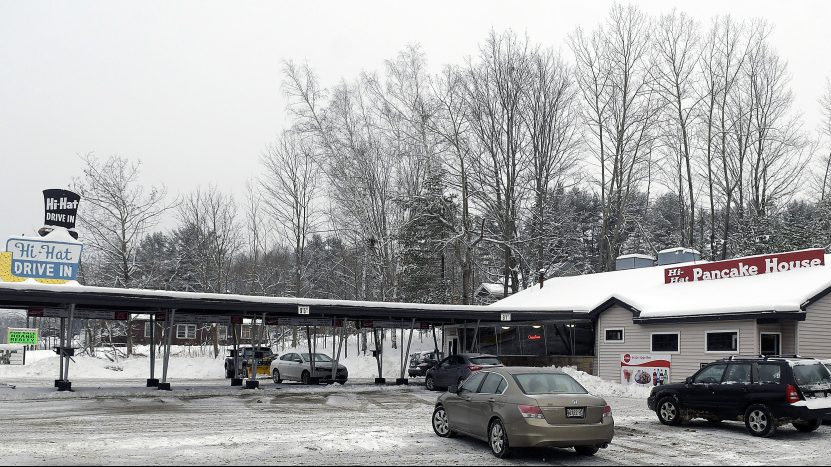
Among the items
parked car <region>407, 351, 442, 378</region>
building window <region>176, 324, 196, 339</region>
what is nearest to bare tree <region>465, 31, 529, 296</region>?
parked car <region>407, 351, 442, 378</region>

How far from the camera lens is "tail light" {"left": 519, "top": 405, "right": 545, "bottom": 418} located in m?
10.5

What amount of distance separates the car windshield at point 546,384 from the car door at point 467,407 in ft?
3.36

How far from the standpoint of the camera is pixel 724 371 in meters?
14.5

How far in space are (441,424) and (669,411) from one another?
5436 mm

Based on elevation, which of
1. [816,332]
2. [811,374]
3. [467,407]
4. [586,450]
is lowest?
[586,450]

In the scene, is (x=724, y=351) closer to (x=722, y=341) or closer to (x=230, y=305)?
(x=722, y=341)

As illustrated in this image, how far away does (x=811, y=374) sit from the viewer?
13461 mm

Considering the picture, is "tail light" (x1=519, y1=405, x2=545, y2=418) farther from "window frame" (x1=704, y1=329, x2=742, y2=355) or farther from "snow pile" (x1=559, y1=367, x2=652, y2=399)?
"window frame" (x1=704, y1=329, x2=742, y2=355)

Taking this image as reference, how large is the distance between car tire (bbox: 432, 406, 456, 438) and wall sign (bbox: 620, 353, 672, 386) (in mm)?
14026

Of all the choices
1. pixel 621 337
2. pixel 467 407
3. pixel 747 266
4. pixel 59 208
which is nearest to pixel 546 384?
pixel 467 407

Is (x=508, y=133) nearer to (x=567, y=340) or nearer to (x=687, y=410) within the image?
(x=567, y=340)

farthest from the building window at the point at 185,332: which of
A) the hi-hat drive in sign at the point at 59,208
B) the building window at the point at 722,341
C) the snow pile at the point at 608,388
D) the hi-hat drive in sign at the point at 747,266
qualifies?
the building window at the point at 722,341

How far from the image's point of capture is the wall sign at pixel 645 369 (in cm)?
2473

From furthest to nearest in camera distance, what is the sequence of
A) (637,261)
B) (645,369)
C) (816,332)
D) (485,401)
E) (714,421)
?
(637,261), (645,369), (816,332), (714,421), (485,401)
